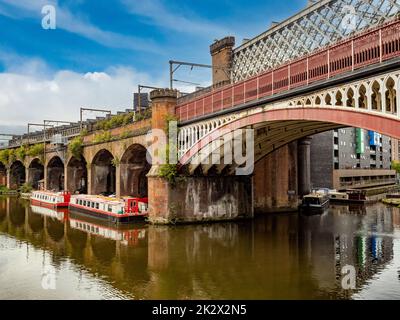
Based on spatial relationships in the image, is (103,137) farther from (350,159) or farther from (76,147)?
(350,159)

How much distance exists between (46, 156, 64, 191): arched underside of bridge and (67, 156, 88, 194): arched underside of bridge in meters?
7.26

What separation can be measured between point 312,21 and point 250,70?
750cm

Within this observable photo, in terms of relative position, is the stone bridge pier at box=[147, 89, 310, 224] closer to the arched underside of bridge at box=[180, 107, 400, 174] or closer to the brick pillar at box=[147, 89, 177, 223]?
the brick pillar at box=[147, 89, 177, 223]

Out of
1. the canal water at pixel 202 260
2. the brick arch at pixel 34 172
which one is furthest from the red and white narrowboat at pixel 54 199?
the brick arch at pixel 34 172

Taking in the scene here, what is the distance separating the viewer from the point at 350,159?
3061 inches

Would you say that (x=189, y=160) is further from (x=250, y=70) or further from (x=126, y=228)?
(x=250, y=70)

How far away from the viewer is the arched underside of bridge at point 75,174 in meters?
54.4

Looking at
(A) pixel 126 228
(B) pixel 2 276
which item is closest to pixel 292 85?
(B) pixel 2 276

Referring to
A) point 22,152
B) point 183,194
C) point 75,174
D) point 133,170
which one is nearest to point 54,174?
point 22,152

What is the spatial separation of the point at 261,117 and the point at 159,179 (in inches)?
462

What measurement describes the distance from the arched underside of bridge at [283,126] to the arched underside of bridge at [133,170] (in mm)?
11037

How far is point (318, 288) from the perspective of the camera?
15.3m

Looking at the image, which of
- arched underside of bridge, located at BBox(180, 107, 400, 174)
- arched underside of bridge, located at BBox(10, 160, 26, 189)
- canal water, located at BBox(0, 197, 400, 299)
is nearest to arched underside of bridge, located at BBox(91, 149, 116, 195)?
canal water, located at BBox(0, 197, 400, 299)
